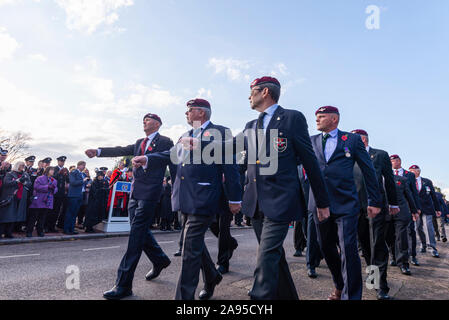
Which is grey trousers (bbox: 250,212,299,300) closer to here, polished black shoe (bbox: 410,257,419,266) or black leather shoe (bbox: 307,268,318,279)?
black leather shoe (bbox: 307,268,318,279)

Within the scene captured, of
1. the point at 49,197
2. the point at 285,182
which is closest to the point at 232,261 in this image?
the point at 285,182

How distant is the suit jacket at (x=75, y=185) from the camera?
1027cm

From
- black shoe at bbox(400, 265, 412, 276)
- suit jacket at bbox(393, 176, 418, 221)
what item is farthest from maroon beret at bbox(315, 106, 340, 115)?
black shoe at bbox(400, 265, 412, 276)

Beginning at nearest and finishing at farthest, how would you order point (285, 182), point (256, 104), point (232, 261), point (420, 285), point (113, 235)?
point (285, 182), point (256, 104), point (420, 285), point (232, 261), point (113, 235)

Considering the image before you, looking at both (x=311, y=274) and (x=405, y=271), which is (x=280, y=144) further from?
(x=405, y=271)

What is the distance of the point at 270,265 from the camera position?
2.41 meters

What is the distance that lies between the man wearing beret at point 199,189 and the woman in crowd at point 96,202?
8050 mm

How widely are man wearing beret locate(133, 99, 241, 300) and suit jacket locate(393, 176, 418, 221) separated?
4.51 m

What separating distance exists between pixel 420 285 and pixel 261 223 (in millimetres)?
3613

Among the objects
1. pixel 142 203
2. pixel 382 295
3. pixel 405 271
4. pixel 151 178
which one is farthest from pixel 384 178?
pixel 142 203

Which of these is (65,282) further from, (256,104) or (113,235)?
(113,235)

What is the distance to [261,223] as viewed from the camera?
272cm

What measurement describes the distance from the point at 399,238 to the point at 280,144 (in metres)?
4.73
